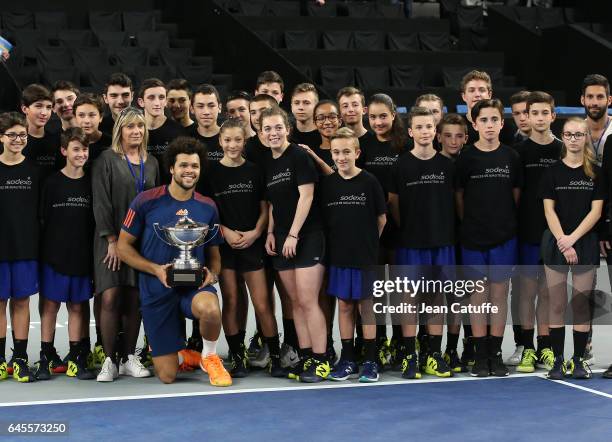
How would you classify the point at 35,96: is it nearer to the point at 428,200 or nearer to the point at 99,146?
the point at 99,146

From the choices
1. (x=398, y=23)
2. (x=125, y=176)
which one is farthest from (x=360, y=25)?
(x=125, y=176)

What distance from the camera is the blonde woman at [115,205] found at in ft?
19.6

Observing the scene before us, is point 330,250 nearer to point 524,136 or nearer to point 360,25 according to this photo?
point 524,136

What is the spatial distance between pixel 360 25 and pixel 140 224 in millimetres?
9782

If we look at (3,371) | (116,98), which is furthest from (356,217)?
(3,371)

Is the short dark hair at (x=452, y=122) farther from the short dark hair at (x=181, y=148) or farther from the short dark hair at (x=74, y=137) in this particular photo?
the short dark hair at (x=74, y=137)

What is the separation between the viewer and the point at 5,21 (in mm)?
13398

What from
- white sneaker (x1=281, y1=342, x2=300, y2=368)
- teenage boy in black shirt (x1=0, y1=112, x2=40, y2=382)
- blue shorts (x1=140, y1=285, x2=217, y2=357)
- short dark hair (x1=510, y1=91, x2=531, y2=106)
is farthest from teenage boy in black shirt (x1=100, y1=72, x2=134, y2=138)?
short dark hair (x1=510, y1=91, x2=531, y2=106)

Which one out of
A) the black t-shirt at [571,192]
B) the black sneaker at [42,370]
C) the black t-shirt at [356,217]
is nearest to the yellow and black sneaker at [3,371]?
the black sneaker at [42,370]

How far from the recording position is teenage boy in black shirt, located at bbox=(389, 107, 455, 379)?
6012mm

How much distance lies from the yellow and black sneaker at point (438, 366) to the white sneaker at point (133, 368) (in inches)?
69.4

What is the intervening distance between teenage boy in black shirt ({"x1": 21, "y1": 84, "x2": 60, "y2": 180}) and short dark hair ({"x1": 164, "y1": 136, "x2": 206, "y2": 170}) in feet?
2.78

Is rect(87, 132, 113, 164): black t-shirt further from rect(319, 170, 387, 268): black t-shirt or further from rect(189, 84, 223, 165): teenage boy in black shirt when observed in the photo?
rect(319, 170, 387, 268): black t-shirt

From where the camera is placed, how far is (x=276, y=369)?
615 centimetres
